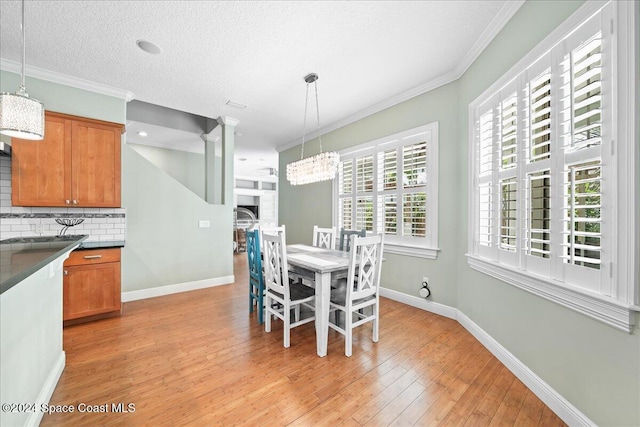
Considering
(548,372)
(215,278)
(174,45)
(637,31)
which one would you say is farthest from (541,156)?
(215,278)

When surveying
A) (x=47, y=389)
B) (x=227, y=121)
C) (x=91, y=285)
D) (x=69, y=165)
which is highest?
(x=227, y=121)

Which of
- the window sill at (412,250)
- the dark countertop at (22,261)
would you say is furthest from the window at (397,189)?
the dark countertop at (22,261)

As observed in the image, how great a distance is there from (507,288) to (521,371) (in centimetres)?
60

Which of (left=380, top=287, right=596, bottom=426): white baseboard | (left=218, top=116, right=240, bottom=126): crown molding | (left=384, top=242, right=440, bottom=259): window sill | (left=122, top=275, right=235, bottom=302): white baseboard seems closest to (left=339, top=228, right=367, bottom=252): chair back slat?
(left=384, top=242, right=440, bottom=259): window sill

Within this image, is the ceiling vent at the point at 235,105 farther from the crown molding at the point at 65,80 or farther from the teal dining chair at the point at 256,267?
the teal dining chair at the point at 256,267

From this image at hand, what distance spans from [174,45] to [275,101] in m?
1.48

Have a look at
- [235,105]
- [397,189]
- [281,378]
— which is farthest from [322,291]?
[235,105]

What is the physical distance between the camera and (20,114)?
1626mm

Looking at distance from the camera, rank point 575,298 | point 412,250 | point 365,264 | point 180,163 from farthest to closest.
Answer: point 180,163 < point 412,250 < point 365,264 < point 575,298

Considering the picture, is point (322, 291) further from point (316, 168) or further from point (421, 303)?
point (421, 303)

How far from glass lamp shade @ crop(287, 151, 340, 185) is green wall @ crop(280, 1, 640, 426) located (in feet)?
4.17

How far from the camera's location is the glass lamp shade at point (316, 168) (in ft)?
10.1

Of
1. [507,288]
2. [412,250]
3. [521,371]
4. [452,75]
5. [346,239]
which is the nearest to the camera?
[521,371]

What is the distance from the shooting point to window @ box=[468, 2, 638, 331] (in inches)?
51.3
